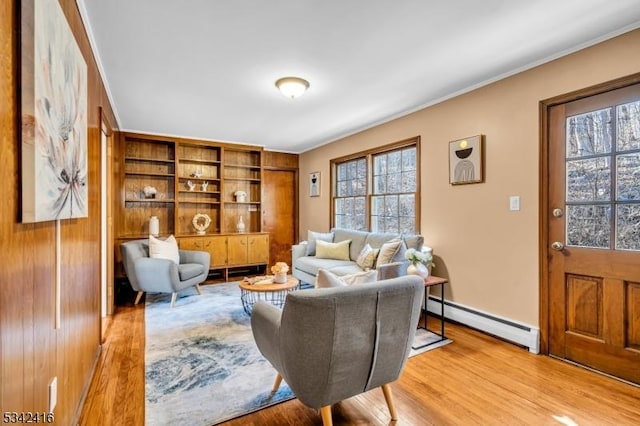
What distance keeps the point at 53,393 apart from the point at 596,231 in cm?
346

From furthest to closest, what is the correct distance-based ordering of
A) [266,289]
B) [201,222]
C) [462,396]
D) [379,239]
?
[201,222]
[379,239]
[266,289]
[462,396]

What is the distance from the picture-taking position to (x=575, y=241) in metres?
2.51

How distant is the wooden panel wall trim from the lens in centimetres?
101

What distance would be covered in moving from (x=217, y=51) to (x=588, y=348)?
12.0 feet

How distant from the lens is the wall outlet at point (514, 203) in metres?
2.86

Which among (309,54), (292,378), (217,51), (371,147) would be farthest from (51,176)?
(371,147)

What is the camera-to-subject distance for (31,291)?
48.1 inches

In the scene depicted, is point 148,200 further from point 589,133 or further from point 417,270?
point 589,133

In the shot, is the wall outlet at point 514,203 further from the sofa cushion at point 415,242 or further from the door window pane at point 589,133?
the sofa cushion at point 415,242

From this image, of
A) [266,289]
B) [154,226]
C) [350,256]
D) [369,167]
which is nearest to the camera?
[266,289]

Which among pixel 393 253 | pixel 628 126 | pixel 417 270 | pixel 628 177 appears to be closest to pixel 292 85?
pixel 393 253

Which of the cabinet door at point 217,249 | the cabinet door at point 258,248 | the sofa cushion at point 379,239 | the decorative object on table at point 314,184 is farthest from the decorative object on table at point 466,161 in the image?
the cabinet door at point 217,249

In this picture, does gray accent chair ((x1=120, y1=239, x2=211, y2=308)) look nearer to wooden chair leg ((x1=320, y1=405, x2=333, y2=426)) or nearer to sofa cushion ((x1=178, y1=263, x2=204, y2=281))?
sofa cushion ((x1=178, y1=263, x2=204, y2=281))

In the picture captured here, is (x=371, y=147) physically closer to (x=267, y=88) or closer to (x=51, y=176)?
(x=267, y=88)
